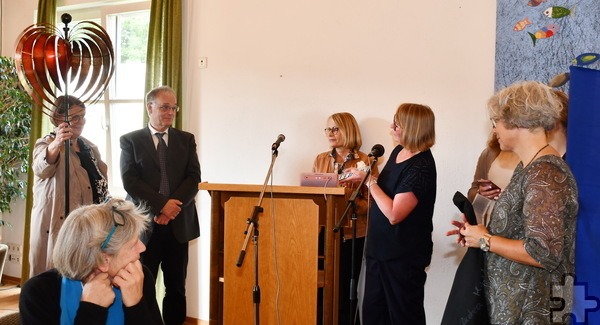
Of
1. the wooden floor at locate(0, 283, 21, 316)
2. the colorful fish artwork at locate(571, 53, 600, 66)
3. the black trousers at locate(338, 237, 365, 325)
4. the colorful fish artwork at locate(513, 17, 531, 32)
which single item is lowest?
the wooden floor at locate(0, 283, 21, 316)

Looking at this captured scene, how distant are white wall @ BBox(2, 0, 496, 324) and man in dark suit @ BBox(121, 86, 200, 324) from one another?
0.75m

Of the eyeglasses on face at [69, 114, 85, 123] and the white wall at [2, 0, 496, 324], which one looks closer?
the eyeglasses on face at [69, 114, 85, 123]

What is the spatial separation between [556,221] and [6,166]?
17.3ft

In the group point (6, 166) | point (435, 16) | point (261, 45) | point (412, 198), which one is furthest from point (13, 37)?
point (412, 198)

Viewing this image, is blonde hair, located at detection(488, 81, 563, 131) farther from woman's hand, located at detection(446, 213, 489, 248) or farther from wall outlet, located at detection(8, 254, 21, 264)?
wall outlet, located at detection(8, 254, 21, 264)

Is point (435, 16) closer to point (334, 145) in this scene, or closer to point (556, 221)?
point (334, 145)

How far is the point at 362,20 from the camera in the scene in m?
4.10

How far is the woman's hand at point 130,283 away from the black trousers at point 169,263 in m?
1.95

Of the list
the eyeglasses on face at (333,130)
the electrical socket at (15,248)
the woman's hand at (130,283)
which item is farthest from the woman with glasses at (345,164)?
the electrical socket at (15,248)

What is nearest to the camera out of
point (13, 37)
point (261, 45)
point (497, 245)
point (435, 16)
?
point (497, 245)

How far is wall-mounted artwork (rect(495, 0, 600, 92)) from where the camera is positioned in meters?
3.22

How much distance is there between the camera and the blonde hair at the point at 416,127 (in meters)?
2.96

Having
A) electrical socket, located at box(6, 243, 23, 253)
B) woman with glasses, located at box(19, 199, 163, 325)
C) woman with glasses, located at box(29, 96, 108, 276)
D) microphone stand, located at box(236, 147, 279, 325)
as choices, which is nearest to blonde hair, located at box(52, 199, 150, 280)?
woman with glasses, located at box(19, 199, 163, 325)

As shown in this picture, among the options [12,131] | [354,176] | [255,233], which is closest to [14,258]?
[12,131]
